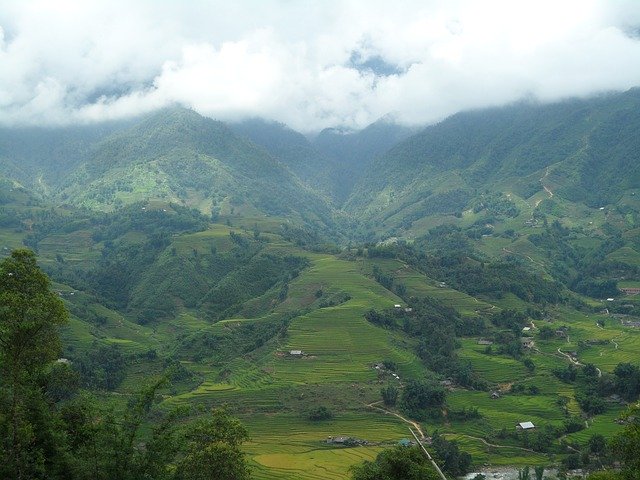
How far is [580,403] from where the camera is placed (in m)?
63.1

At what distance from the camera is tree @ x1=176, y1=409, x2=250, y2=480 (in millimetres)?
23250

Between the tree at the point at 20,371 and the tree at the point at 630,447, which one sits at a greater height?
the tree at the point at 20,371

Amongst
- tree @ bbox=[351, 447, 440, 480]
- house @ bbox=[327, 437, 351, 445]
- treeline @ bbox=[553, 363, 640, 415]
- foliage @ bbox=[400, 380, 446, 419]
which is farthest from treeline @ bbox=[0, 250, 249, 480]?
treeline @ bbox=[553, 363, 640, 415]

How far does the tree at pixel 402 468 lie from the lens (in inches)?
865

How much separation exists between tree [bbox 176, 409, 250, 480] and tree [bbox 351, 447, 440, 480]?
5161mm

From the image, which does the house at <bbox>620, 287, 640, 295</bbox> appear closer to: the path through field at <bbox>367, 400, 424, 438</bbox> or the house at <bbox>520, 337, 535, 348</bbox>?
the house at <bbox>520, 337, 535, 348</bbox>

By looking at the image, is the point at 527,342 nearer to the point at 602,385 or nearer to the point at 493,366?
the point at 493,366

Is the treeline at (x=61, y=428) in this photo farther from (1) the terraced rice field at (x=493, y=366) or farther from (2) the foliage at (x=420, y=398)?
(1) the terraced rice field at (x=493, y=366)

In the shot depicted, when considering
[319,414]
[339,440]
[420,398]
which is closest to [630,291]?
[420,398]

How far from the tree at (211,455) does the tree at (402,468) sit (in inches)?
203

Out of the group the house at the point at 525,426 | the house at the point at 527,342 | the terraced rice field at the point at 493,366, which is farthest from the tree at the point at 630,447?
the house at the point at 527,342

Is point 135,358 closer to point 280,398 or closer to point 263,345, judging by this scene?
point 263,345

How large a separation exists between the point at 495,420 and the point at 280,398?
23257 millimetres

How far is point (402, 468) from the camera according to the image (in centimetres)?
2236
